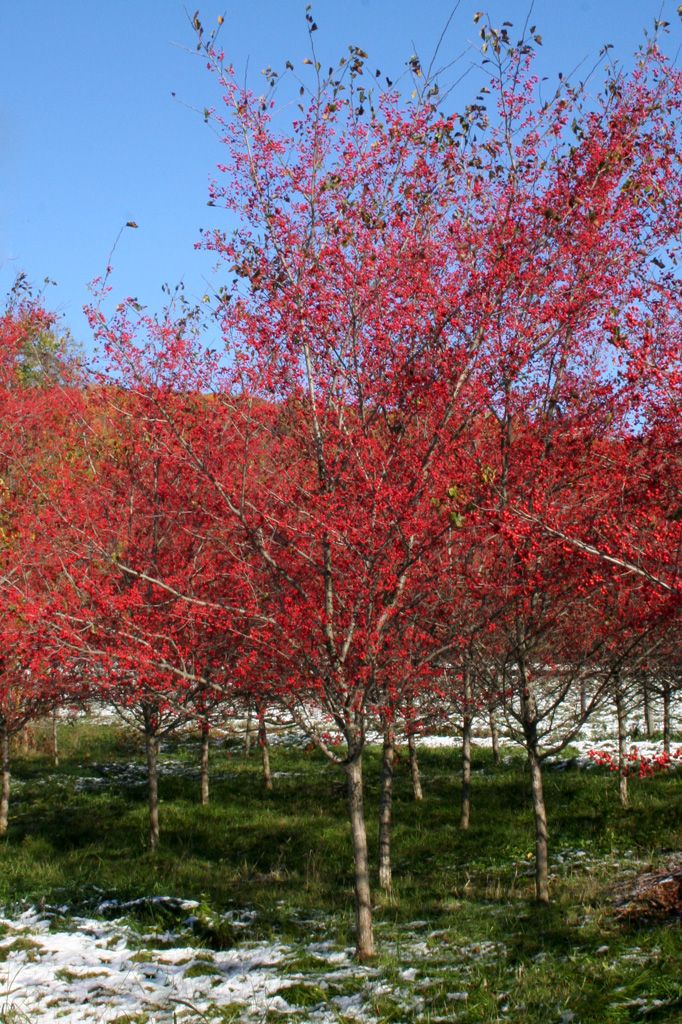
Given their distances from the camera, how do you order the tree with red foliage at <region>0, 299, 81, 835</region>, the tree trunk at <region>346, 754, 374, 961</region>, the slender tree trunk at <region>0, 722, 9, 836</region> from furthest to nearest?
the slender tree trunk at <region>0, 722, 9, 836</region> → the tree with red foliage at <region>0, 299, 81, 835</region> → the tree trunk at <region>346, 754, 374, 961</region>

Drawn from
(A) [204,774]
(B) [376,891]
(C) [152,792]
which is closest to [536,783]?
(B) [376,891]

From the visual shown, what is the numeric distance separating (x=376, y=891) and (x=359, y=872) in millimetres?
3464

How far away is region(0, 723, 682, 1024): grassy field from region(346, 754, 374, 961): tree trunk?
0.23m

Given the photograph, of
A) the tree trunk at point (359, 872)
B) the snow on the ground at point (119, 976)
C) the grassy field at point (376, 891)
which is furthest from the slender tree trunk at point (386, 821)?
the snow on the ground at point (119, 976)

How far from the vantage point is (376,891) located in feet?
40.0

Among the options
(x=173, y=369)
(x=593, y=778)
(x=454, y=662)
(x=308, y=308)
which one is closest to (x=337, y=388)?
(x=308, y=308)

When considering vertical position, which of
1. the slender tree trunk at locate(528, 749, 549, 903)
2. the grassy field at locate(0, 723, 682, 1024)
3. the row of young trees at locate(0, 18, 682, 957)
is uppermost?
the row of young trees at locate(0, 18, 682, 957)

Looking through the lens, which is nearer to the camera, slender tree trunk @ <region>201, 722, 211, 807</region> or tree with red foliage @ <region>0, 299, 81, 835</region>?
tree with red foliage @ <region>0, 299, 81, 835</region>

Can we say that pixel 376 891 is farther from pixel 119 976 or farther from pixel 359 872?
pixel 119 976

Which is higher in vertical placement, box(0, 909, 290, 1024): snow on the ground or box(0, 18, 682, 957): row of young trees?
box(0, 18, 682, 957): row of young trees

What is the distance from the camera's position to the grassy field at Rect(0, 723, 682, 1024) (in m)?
7.35

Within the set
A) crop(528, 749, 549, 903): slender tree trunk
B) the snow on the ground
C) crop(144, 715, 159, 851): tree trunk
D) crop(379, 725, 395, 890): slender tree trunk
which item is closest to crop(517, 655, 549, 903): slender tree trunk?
crop(528, 749, 549, 903): slender tree trunk

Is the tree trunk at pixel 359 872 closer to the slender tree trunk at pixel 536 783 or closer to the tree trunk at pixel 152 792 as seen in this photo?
the slender tree trunk at pixel 536 783

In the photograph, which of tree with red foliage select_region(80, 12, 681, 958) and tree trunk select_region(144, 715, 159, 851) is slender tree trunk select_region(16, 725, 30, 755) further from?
tree with red foliage select_region(80, 12, 681, 958)
